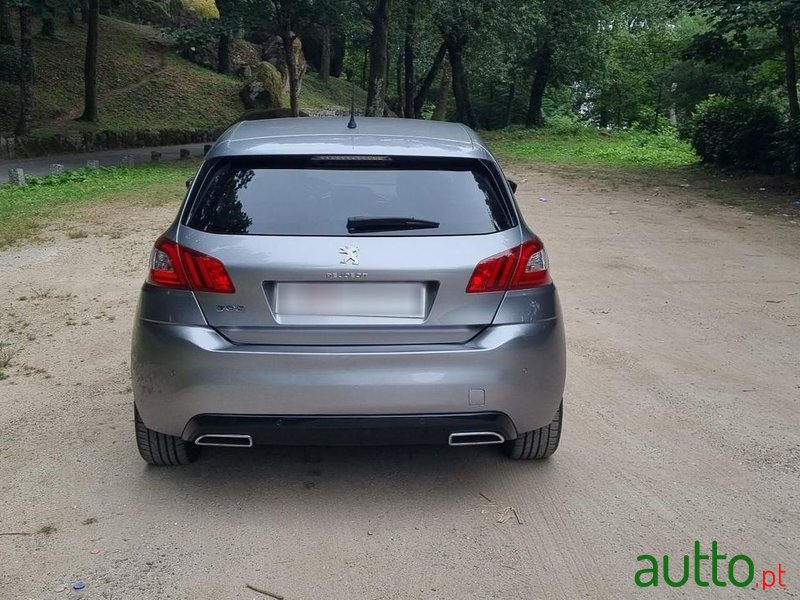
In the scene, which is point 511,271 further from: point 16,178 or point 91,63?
point 91,63

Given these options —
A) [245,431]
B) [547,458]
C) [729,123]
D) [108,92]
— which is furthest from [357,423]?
[108,92]

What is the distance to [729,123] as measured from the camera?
18.5 m

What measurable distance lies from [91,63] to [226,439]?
27.1 meters

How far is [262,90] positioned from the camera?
38.7 meters

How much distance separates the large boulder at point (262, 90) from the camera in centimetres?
3844

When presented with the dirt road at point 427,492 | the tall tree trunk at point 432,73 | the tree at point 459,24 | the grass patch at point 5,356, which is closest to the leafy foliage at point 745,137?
the dirt road at point 427,492

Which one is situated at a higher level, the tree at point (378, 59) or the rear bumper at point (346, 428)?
the tree at point (378, 59)

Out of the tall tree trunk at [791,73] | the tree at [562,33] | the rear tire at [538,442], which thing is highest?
the tree at [562,33]

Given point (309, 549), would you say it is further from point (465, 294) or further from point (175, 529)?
point (465, 294)

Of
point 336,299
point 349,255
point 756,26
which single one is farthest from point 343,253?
point 756,26

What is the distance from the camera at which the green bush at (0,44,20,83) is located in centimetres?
2941

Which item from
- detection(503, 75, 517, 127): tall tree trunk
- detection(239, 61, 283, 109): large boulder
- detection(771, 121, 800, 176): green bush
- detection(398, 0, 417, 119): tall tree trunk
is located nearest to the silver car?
detection(771, 121, 800, 176): green bush

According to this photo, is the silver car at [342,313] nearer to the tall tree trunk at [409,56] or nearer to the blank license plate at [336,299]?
the blank license plate at [336,299]

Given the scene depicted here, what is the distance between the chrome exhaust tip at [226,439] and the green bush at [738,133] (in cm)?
1557
